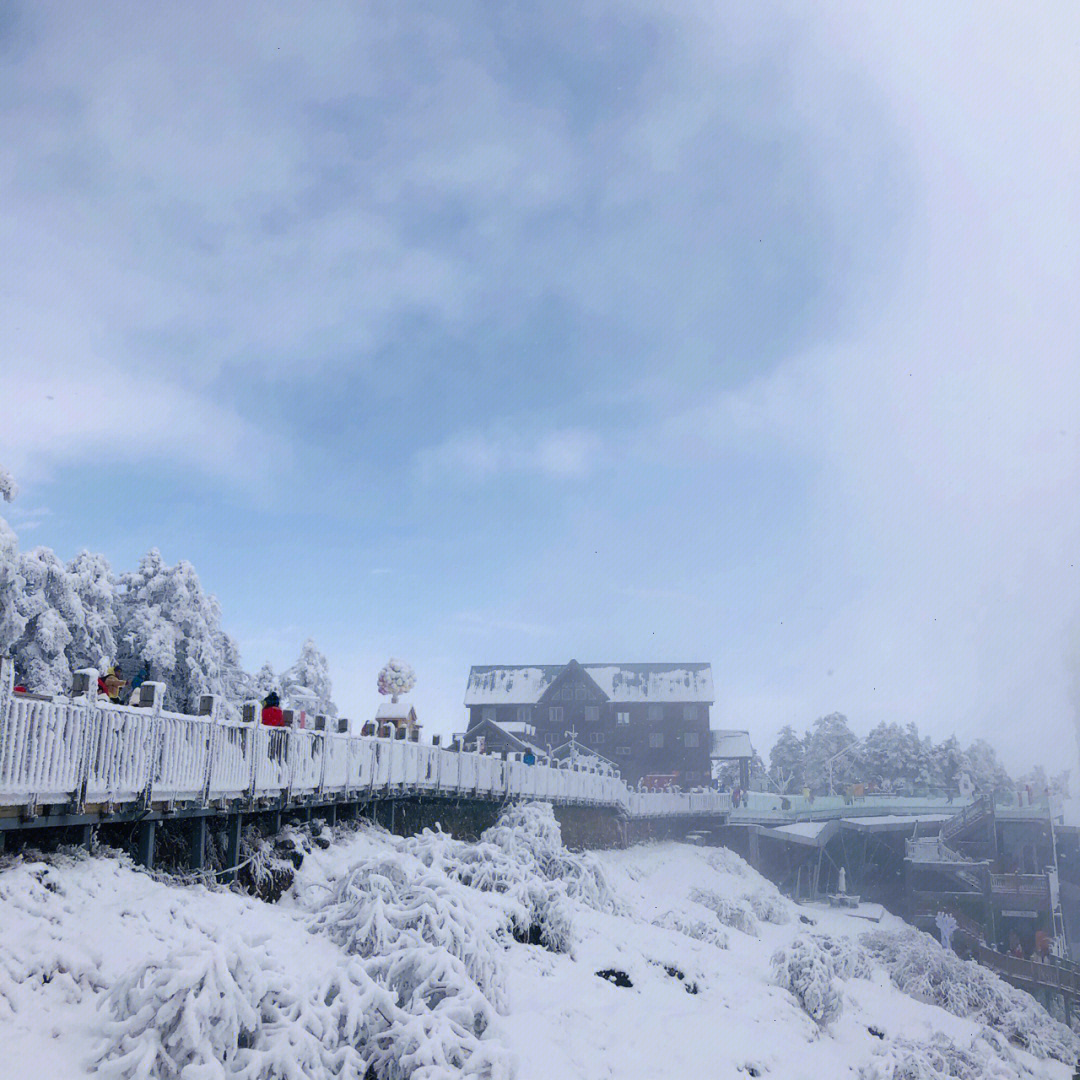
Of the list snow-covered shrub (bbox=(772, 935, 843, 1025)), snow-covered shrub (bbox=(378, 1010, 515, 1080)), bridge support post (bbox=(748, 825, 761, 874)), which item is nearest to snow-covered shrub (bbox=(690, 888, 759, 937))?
snow-covered shrub (bbox=(772, 935, 843, 1025))

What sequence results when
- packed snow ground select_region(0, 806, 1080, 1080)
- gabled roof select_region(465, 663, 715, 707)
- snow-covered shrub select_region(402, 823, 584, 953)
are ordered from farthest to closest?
gabled roof select_region(465, 663, 715, 707) < snow-covered shrub select_region(402, 823, 584, 953) < packed snow ground select_region(0, 806, 1080, 1080)

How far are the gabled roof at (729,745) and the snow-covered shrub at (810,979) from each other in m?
52.0

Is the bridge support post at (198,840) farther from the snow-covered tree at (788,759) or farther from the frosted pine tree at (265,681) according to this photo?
the snow-covered tree at (788,759)

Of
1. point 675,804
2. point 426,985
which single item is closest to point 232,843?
point 426,985

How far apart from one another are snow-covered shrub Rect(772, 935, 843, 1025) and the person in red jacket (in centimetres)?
1179

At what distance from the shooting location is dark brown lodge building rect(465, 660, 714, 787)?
71.4m

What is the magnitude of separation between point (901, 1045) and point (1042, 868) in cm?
4220

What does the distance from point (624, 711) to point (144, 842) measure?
62.4m

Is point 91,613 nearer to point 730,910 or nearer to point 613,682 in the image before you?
point 730,910

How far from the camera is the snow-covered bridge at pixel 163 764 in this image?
383 inches

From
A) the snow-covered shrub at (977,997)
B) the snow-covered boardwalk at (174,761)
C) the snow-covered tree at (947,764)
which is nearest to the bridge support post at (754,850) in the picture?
the snow-covered shrub at (977,997)

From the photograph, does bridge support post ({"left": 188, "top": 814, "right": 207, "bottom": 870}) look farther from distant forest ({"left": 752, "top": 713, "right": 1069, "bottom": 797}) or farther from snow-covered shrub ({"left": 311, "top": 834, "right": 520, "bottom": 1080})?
distant forest ({"left": 752, "top": 713, "right": 1069, "bottom": 797})

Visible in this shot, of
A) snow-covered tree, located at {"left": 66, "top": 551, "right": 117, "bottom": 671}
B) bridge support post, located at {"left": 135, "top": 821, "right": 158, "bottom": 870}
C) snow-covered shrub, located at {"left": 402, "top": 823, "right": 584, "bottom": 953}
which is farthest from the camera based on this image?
snow-covered tree, located at {"left": 66, "top": 551, "right": 117, "bottom": 671}

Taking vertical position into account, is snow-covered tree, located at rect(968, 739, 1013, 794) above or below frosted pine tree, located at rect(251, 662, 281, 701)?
below
